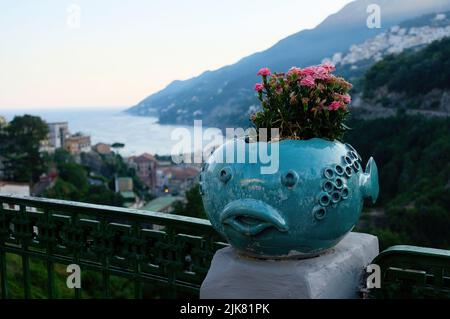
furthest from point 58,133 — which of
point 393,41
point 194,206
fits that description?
point 194,206

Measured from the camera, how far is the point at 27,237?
3270 mm

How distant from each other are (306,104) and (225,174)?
0.42m

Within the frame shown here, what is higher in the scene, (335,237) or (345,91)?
(345,91)

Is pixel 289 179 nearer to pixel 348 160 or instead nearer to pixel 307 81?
pixel 348 160

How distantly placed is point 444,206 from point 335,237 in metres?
30.7

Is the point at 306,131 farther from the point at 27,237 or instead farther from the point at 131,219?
the point at 27,237

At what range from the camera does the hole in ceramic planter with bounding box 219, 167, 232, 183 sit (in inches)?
79.8

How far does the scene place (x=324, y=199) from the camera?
199cm

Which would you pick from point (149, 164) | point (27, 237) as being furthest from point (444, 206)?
point (149, 164)

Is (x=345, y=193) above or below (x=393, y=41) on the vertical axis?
below

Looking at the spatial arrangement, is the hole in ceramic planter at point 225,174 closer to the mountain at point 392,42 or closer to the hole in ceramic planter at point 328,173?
the hole in ceramic planter at point 328,173

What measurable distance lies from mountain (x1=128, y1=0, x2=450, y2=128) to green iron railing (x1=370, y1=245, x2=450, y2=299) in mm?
46356

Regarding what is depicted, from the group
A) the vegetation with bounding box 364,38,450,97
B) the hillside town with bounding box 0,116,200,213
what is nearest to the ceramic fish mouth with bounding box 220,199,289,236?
the vegetation with bounding box 364,38,450,97
